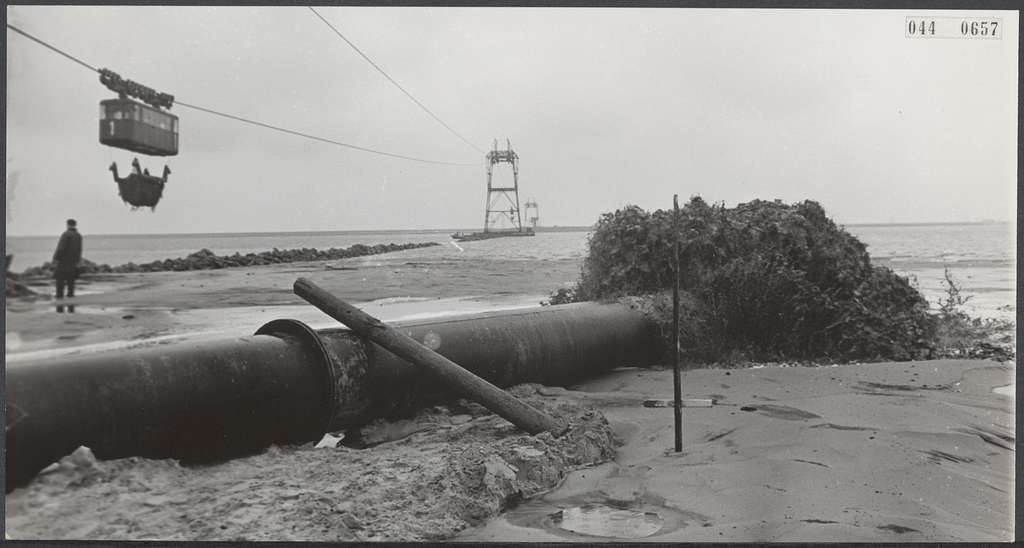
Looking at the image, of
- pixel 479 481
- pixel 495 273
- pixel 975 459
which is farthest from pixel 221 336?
pixel 975 459

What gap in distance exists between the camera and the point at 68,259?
4250 millimetres

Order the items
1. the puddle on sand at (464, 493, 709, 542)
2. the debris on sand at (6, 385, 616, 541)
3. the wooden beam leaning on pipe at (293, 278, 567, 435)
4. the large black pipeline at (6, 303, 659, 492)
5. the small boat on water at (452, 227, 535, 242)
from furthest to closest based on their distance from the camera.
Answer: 1. the small boat on water at (452, 227, 535, 242)
2. the wooden beam leaning on pipe at (293, 278, 567, 435)
3. the puddle on sand at (464, 493, 709, 542)
4. the debris on sand at (6, 385, 616, 541)
5. the large black pipeline at (6, 303, 659, 492)

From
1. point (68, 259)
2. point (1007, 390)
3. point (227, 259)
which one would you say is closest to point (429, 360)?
point (227, 259)

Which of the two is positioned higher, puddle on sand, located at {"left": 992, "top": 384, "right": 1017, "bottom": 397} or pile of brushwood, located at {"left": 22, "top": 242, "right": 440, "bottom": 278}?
pile of brushwood, located at {"left": 22, "top": 242, "right": 440, "bottom": 278}

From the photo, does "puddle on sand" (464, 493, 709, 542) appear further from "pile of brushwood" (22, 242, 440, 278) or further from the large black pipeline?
"pile of brushwood" (22, 242, 440, 278)

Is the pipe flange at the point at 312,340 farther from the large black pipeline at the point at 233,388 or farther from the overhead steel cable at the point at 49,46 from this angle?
the overhead steel cable at the point at 49,46

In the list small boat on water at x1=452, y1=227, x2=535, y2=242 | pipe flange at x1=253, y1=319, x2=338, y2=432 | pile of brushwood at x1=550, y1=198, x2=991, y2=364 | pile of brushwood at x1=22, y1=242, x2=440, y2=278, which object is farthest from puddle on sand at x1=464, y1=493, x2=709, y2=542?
pile of brushwood at x1=550, y1=198, x2=991, y2=364

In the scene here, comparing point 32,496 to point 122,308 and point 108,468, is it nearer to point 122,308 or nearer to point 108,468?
point 108,468

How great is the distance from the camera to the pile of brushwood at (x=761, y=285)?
782 centimetres

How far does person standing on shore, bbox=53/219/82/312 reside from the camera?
419cm

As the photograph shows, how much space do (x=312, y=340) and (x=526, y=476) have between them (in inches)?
57.3

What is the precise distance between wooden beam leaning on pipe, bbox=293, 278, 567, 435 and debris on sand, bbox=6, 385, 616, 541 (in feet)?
0.95

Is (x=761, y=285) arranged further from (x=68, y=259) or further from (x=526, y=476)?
(x=68, y=259)

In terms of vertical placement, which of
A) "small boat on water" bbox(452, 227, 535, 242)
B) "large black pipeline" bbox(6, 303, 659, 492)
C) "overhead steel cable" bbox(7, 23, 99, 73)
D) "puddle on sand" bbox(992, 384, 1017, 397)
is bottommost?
"puddle on sand" bbox(992, 384, 1017, 397)
